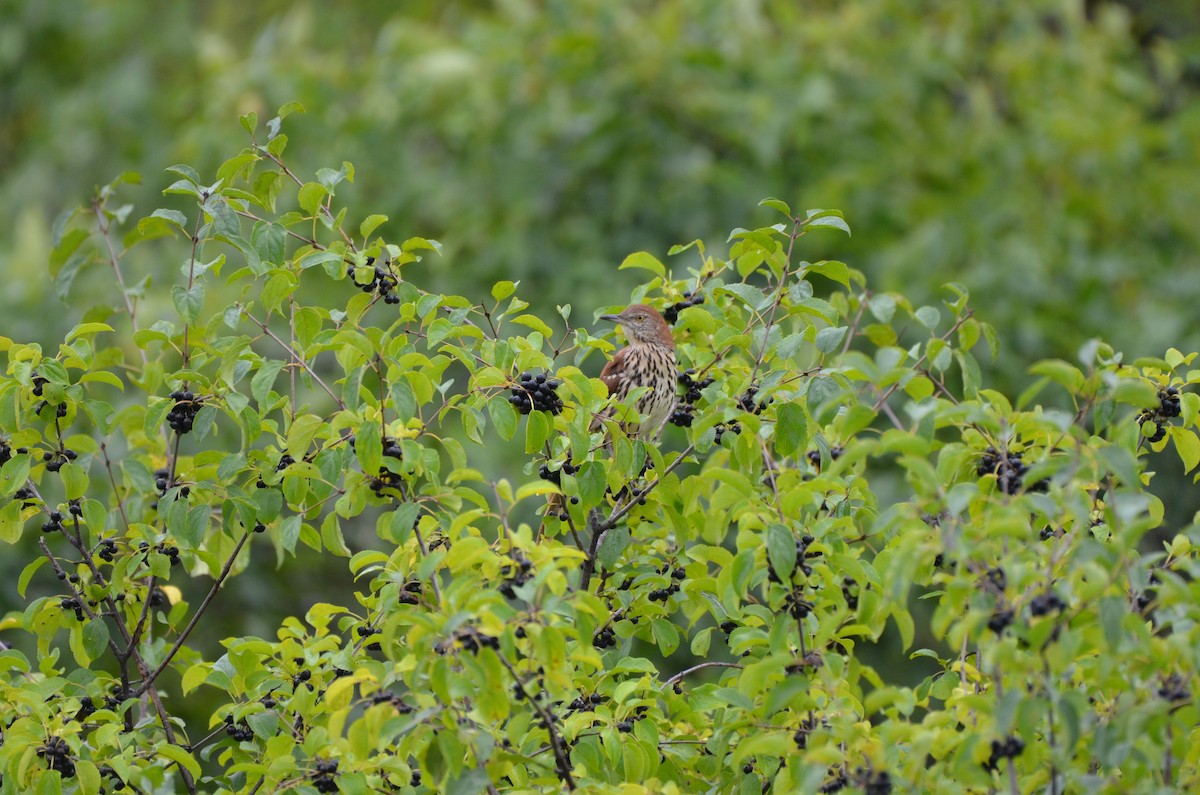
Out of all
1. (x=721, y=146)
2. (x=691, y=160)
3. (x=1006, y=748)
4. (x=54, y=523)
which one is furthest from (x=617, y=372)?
(x=721, y=146)

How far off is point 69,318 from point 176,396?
4563mm

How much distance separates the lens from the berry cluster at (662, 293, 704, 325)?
10.5ft

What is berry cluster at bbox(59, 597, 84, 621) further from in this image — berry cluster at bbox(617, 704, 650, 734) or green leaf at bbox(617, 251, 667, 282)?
green leaf at bbox(617, 251, 667, 282)

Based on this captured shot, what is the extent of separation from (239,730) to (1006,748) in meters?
1.54

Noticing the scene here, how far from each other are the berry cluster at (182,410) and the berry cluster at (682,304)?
1.12 meters

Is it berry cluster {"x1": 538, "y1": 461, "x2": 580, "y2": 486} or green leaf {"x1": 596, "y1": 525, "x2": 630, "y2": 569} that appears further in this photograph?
green leaf {"x1": 596, "y1": 525, "x2": 630, "y2": 569}

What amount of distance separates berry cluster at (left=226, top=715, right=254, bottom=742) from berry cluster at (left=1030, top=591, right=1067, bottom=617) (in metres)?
1.61

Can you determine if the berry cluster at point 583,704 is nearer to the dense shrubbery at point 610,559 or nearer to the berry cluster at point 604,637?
the dense shrubbery at point 610,559

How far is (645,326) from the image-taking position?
4137mm

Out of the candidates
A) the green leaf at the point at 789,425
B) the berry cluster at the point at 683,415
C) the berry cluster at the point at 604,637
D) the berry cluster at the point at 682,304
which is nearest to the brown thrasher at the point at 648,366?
the berry cluster at the point at 682,304

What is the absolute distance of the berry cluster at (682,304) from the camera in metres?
3.19

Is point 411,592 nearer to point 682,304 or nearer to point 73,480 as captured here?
point 73,480

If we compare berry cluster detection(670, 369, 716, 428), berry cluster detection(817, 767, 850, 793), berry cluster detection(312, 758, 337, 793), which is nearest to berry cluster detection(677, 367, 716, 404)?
berry cluster detection(670, 369, 716, 428)

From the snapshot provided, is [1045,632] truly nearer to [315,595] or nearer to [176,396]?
[176,396]
